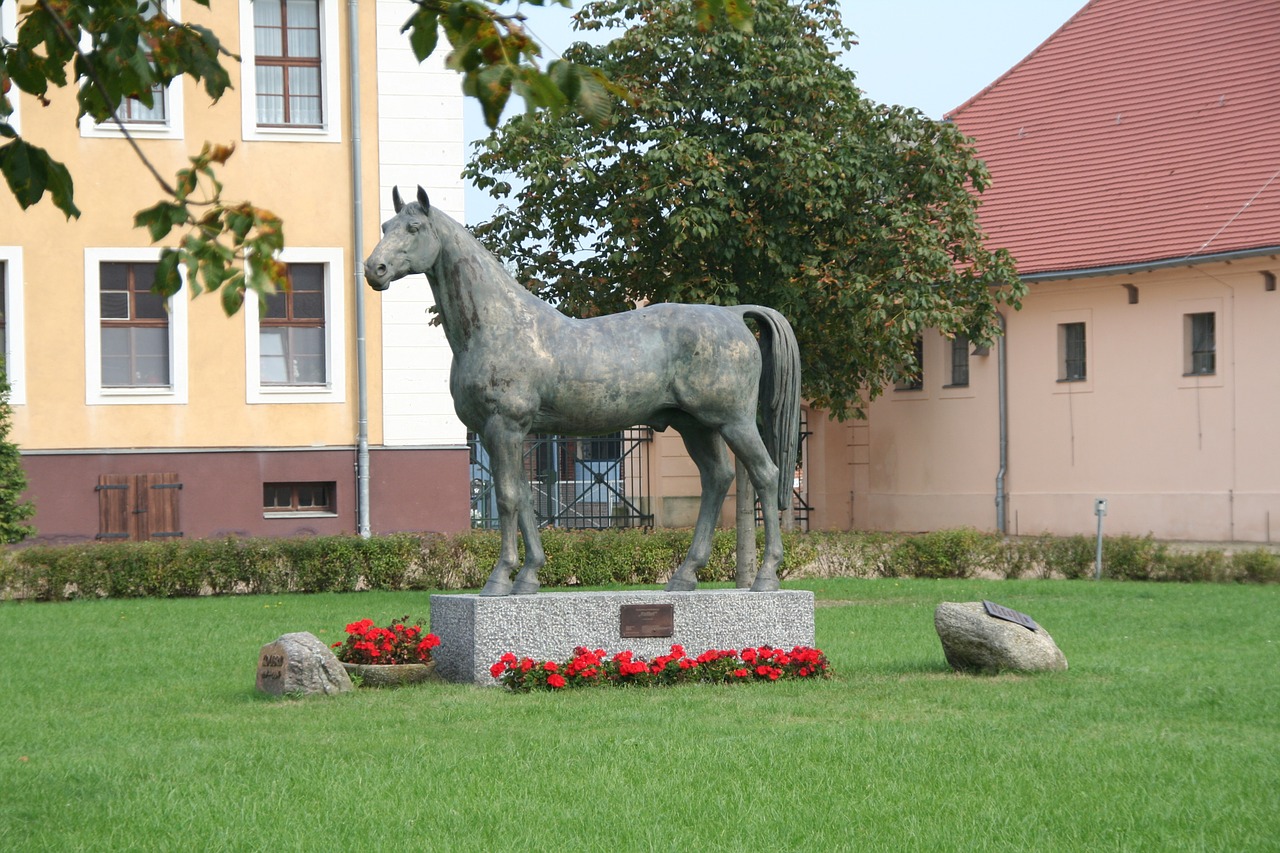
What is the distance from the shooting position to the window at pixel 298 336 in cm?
2456

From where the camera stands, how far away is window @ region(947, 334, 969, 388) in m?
34.6

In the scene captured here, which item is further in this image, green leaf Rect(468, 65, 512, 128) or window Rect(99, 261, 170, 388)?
window Rect(99, 261, 170, 388)

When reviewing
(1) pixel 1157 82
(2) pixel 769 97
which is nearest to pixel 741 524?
(2) pixel 769 97

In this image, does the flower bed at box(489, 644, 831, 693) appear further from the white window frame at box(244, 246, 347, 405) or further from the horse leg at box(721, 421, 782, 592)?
the white window frame at box(244, 246, 347, 405)

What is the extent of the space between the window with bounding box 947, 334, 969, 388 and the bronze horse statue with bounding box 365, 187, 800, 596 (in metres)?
23.1

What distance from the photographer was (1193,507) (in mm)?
29672

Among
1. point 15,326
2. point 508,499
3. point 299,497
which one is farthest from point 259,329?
point 508,499

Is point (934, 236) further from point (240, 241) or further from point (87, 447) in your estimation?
point (240, 241)

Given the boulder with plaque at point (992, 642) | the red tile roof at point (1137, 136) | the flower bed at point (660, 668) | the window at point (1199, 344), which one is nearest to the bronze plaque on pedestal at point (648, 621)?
the flower bed at point (660, 668)

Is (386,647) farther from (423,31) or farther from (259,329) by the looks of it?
(259,329)

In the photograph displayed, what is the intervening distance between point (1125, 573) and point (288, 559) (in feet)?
35.8

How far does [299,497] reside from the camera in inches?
979

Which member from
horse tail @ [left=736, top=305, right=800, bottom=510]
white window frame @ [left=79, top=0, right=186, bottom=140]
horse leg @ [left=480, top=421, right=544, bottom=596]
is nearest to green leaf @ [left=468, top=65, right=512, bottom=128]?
horse leg @ [left=480, top=421, right=544, bottom=596]

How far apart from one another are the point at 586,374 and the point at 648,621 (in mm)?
1712
